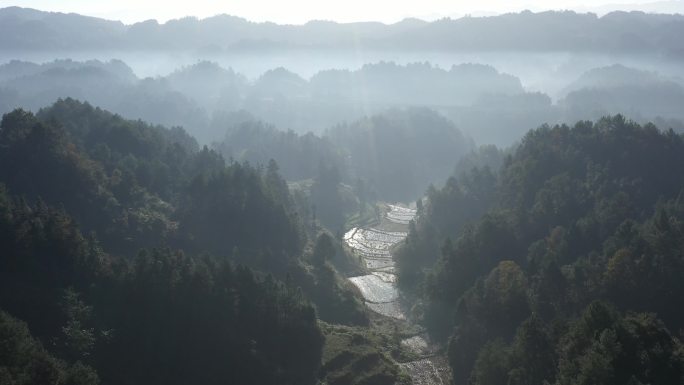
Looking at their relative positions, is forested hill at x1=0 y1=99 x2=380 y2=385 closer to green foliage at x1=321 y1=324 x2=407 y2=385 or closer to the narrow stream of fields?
green foliage at x1=321 y1=324 x2=407 y2=385

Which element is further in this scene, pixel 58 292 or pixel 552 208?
pixel 552 208

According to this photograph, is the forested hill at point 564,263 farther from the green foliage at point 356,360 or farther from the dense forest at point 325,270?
the green foliage at point 356,360

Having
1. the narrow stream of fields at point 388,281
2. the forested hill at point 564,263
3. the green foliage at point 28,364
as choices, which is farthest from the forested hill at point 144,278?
the forested hill at point 564,263

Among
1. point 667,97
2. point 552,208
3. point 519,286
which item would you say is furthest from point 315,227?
point 667,97

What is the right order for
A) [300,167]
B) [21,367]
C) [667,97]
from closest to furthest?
1. [21,367]
2. [300,167]
3. [667,97]

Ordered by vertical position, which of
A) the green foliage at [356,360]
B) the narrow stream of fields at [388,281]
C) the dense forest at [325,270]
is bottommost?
the narrow stream of fields at [388,281]

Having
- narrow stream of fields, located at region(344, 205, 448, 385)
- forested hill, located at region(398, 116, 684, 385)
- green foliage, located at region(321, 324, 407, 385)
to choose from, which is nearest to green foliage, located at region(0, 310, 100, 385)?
green foliage, located at region(321, 324, 407, 385)

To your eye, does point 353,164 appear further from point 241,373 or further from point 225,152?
point 241,373
